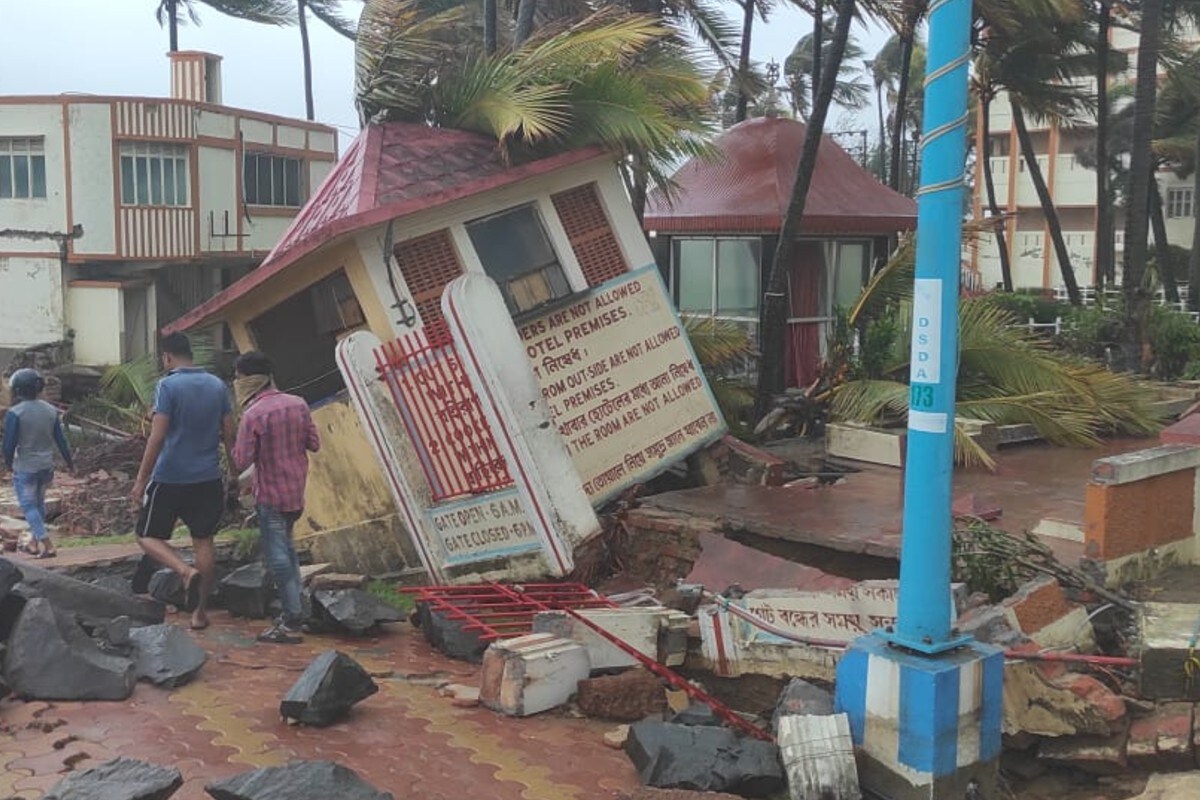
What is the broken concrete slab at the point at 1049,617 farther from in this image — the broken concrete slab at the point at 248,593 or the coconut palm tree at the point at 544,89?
the coconut palm tree at the point at 544,89

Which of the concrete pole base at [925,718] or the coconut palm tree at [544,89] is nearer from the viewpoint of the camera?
the concrete pole base at [925,718]

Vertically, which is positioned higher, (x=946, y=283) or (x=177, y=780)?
(x=946, y=283)

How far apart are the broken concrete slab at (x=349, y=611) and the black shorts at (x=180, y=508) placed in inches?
31.1

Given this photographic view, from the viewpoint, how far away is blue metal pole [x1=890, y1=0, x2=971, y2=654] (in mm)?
4586

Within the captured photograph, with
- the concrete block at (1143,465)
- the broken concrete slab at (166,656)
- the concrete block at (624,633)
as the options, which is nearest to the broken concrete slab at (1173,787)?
the concrete block at (1143,465)

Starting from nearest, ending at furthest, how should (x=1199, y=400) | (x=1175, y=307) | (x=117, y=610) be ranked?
(x=117, y=610) → (x=1199, y=400) → (x=1175, y=307)

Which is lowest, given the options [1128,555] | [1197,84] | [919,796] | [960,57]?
[919,796]

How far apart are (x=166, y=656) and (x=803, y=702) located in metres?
3.16

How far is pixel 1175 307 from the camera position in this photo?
2250cm

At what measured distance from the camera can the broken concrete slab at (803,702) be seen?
5.20 m

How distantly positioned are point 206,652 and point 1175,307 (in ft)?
68.4

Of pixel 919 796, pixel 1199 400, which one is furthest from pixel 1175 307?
pixel 919 796

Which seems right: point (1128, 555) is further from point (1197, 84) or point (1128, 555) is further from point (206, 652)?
point (1197, 84)

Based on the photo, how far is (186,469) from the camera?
7047mm
